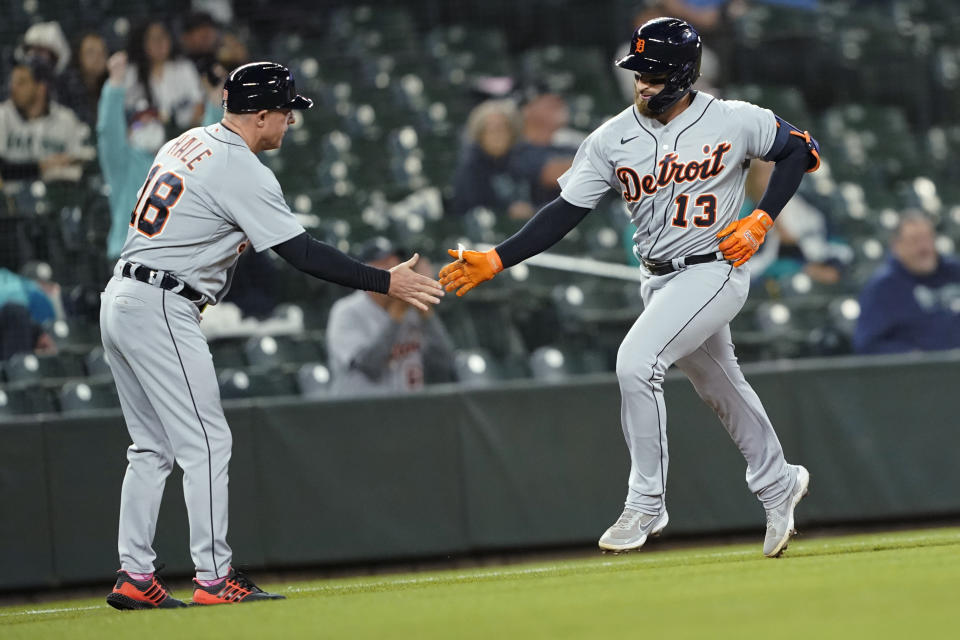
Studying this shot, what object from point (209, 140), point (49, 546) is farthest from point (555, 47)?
point (209, 140)

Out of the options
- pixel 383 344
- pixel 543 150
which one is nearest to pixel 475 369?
pixel 383 344

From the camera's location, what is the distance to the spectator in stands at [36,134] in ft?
25.7

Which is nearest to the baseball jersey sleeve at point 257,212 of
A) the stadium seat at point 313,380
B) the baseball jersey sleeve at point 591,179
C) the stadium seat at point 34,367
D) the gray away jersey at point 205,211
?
the gray away jersey at point 205,211

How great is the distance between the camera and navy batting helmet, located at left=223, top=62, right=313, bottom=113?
479 centimetres

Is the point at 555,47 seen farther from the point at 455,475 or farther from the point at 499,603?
the point at 499,603

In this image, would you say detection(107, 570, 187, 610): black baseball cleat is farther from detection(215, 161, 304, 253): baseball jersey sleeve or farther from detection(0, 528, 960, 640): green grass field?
detection(215, 161, 304, 253): baseball jersey sleeve

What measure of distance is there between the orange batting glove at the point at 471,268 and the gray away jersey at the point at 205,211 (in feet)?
1.88

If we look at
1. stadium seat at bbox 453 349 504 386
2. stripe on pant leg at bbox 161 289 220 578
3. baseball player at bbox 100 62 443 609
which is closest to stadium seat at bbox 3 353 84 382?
stadium seat at bbox 453 349 504 386

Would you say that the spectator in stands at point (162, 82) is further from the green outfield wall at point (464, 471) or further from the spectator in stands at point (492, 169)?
the spectator in stands at point (492, 169)

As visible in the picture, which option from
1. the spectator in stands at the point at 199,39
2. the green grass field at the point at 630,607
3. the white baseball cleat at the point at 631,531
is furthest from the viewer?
the spectator in stands at the point at 199,39

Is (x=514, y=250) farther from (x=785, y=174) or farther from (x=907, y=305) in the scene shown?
(x=907, y=305)

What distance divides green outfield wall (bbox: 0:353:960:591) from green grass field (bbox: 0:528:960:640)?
1.37 metres

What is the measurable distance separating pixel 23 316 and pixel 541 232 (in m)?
3.54

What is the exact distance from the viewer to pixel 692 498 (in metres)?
7.08
